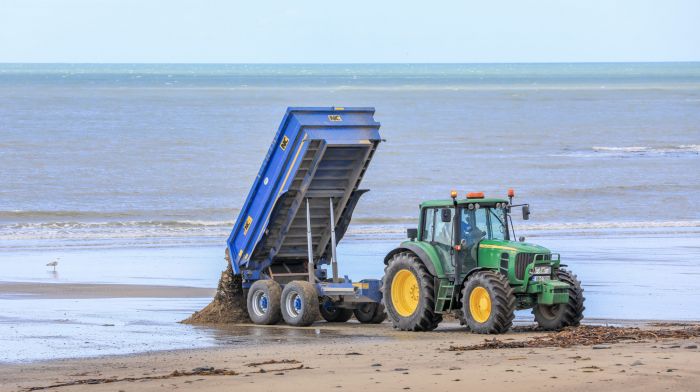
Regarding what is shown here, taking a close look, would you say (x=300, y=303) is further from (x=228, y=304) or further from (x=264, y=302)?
(x=228, y=304)

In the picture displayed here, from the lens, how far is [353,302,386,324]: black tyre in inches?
716

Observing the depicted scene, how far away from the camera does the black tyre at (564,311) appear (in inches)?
628

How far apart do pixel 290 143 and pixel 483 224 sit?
272 cm

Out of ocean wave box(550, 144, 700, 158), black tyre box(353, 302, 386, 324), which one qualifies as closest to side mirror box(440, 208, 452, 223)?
black tyre box(353, 302, 386, 324)

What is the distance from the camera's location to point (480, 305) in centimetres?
1586

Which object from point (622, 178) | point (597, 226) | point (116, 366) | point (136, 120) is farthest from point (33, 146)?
point (116, 366)

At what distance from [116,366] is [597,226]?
22.2 m

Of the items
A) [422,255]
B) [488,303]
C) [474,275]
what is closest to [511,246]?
[474,275]

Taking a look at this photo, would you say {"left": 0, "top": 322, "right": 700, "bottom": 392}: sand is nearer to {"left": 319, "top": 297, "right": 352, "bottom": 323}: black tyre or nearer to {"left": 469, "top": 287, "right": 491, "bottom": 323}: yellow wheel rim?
{"left": 469, "top": 287, "right": 491, "bottom": 323}: yellow wheel rim

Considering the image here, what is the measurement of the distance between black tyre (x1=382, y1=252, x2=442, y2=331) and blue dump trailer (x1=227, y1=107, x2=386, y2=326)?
0.40 meters

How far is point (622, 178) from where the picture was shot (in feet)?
161

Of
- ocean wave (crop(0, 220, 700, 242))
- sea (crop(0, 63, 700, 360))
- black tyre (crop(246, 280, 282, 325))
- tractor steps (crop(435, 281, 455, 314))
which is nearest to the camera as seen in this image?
tractor steps (crop(435, 281, 455, 314))

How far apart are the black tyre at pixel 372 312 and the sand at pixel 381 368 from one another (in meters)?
2.85

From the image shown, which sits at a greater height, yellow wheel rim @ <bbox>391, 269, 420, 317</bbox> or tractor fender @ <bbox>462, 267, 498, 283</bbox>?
tractor fender @ <bbox>462, 267, 498, 283</bbox>
